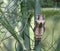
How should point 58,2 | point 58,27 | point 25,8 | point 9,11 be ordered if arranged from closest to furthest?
1. point 9,11
2. point 25,8
3. point 58,2
4. point 58,27

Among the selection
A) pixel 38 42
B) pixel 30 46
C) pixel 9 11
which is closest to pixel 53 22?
pixel 30 46

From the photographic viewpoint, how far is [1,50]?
9.46ft

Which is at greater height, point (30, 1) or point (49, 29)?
point (30, 1)

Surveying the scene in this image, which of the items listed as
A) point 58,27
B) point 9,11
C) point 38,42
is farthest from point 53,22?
point 38,42

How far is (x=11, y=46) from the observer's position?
288 centimetres

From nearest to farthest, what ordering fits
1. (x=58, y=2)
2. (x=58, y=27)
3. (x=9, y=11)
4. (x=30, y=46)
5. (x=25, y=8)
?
1. (x=9, y=11)
2. (x=25, y=8)
3. (x=30, y=46)
4. (x=58, y=2)
5. (x=58, y=27)

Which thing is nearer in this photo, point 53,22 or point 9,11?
point 9,11

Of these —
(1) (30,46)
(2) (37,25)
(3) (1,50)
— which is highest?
(2) (37,25)

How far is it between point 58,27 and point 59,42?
0.16 meters

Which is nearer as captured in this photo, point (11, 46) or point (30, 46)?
point (30, 46)

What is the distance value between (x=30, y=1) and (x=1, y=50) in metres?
0.85

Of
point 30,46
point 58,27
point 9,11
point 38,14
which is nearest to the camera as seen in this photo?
point 38,14

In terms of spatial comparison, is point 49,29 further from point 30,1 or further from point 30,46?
point 30,1

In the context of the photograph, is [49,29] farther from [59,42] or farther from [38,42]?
[38,42]
